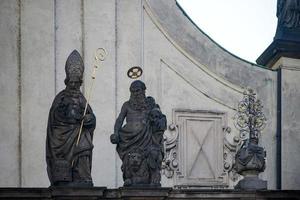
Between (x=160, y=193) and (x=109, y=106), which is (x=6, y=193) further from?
(x=109, y=106)

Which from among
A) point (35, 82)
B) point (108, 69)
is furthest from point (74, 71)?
point (108, 69)

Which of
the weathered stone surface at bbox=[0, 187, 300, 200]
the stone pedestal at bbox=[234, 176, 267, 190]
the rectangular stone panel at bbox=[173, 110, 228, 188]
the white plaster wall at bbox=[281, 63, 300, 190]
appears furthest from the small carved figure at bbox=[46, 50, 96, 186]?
the white plaster wall at bbox=[281, 63, 300, 190]

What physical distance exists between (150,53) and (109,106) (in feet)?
4.28

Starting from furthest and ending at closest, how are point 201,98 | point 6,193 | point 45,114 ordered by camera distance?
point 201,98, point 45,114, point 6,193

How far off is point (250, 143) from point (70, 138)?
3.82 metres

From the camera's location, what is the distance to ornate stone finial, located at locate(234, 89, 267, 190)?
49.5 feet

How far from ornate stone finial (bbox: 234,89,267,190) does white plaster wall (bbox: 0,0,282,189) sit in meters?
0.17

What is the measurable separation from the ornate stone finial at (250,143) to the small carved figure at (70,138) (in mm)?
3019

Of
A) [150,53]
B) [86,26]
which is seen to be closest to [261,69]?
[150,53]

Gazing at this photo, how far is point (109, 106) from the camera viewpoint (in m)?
16.5

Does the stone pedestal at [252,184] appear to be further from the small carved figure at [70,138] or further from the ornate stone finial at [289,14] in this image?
the ornate stone finial at [289,14]

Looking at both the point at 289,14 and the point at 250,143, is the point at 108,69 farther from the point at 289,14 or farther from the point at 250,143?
the point at 289,14

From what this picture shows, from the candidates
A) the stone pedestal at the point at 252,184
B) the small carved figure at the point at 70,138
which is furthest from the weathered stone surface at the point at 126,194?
the stone pedestal at the point at 252,184

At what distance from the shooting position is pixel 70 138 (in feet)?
43.2
